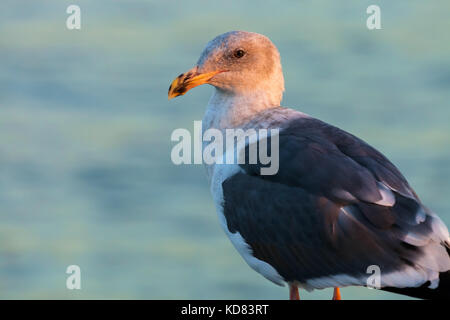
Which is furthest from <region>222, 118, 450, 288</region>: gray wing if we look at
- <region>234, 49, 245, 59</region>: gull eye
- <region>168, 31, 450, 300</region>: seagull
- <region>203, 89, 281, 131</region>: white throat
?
<region>234, 49, 245, 59</region>: gull eye

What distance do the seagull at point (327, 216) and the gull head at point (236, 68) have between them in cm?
24

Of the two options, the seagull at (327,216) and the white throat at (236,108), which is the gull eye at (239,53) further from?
the seagull at (327,216)

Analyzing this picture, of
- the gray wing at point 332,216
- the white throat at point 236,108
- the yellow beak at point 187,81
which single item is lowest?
the gray wing at point 332,216

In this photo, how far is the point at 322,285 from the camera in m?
6.22

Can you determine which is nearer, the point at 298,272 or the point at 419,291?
the point at 419,291

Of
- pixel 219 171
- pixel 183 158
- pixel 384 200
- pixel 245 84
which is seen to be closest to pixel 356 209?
pixel 384 200

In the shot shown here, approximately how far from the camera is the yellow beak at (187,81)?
699 cm

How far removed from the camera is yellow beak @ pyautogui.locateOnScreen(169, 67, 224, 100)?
22.9ft

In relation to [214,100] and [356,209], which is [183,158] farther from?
[356,209]

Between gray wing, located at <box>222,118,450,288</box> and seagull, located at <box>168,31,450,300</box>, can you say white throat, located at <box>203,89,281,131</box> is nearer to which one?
seagull, located at <box>168,31,450,300</box>

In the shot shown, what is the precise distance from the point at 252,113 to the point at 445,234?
5.43 feet

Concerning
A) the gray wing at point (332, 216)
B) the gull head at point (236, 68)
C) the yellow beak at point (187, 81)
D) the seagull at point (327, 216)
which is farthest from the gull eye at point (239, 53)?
the gray wing at point (332, 216)

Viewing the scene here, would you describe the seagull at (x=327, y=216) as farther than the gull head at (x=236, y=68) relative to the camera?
No

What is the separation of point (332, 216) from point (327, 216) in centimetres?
3
